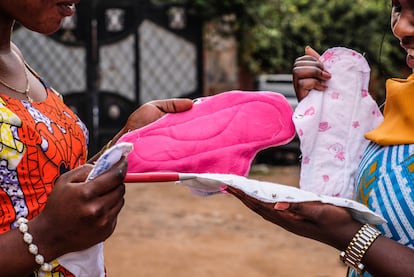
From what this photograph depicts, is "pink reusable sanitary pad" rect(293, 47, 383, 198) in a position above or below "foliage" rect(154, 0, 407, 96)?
above

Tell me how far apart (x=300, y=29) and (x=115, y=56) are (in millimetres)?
3122

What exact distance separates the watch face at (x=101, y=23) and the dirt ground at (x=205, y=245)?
2743 millimetres

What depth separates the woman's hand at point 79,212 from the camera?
4.24 ft

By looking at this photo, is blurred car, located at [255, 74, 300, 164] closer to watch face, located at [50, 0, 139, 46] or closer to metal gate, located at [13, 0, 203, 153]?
metal gate, located at [13, 0, 203, 153]

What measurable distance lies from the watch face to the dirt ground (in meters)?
2.74

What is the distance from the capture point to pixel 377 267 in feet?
4.90

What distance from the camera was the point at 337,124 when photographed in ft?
5.85

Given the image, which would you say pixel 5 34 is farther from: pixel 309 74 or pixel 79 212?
pixel 309 74

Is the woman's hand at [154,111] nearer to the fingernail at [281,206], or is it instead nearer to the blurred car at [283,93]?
the fingernail at [281,206]

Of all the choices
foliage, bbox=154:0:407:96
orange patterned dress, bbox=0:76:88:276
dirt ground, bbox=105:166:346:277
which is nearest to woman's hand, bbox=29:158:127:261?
orange patterned dress, bbox=0:76:88:276

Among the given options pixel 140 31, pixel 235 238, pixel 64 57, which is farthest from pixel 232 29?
pixel 235 238

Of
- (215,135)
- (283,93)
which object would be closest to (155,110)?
(215,135)

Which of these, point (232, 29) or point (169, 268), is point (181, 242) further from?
point (232, 29)

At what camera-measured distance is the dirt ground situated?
5.19m
